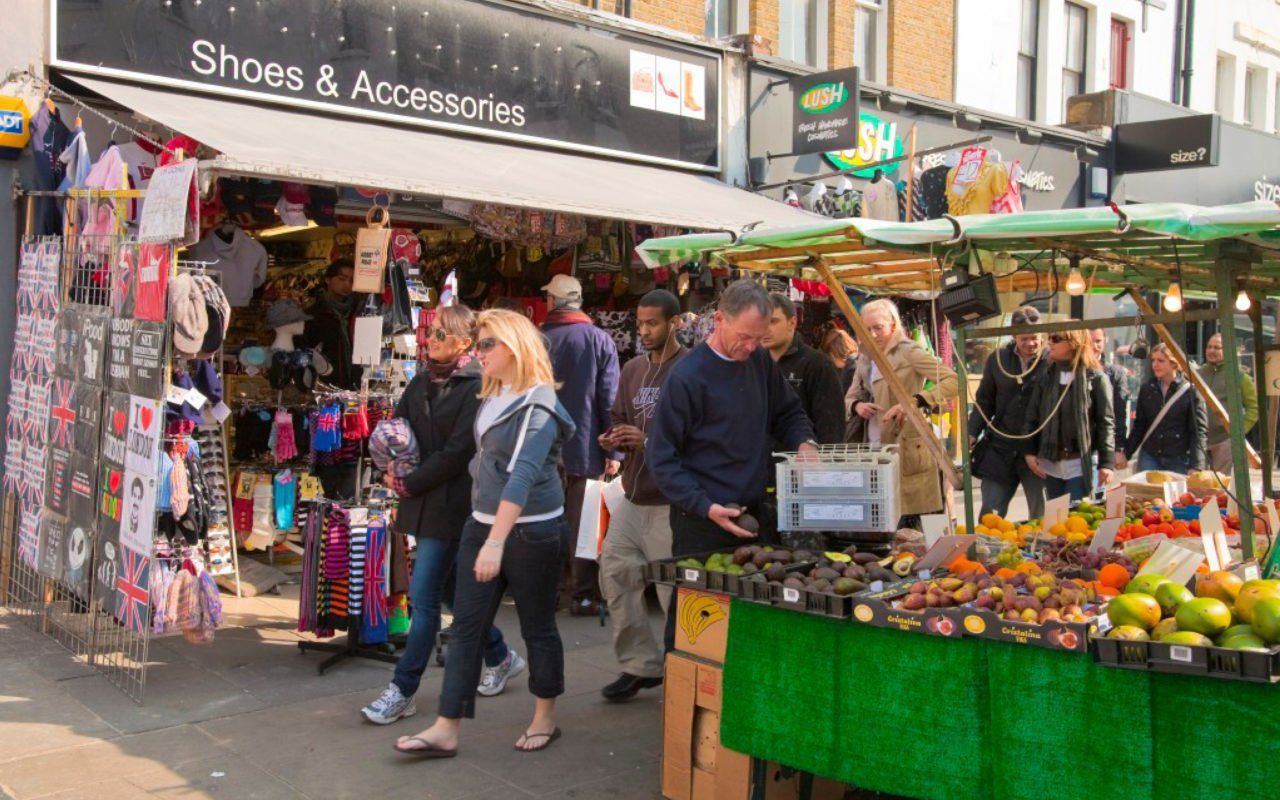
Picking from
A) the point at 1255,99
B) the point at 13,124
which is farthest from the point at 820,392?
the point at 1255,99

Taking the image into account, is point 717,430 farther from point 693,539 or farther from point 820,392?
point 820,392

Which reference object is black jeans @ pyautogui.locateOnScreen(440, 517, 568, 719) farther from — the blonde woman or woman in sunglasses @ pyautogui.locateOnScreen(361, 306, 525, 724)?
woman in sunglasses @ pyautogui.locateOnScreen(361, 306, 525, 724)

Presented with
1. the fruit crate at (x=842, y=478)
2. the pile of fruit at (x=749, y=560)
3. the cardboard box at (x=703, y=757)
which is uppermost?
the fruit crate at (x=842, y=478)

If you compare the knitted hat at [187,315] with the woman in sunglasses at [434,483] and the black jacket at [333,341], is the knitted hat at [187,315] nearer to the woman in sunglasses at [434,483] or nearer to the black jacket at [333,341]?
the woman in sunglasses at [434,483]

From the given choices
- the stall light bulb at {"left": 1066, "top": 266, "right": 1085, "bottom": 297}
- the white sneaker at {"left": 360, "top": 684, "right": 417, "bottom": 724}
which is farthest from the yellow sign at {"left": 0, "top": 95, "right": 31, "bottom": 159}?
the stall light bulb at {"left": 1066, "top": 266, "right": 1085, "bottom": 297}

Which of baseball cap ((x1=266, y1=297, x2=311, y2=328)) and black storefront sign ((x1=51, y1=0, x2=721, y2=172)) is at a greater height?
black storefront sign ((x1=51, y1=0, x2=721, y2=172))

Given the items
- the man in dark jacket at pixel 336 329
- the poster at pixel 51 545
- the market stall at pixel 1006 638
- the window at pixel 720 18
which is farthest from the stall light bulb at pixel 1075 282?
the window at pixel 720 18

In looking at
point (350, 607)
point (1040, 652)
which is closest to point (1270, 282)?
point (1040, 652)

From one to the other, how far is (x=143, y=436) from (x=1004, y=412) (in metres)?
5.54

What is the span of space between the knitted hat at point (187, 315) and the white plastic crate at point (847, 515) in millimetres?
2915

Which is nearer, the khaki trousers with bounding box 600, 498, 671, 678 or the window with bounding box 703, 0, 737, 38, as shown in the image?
the khaki trousers with bounding box 600, 498, 671, 678

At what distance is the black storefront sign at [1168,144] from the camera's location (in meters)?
15.0

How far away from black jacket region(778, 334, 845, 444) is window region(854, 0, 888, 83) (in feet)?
29.7

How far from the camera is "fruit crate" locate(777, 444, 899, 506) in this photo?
16.0 ft
